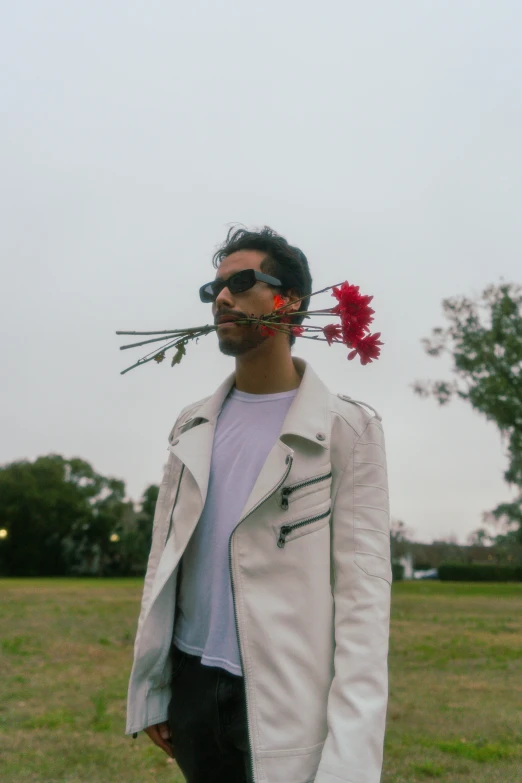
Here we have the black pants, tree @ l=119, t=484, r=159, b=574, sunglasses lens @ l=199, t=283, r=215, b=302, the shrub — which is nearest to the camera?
the black pants

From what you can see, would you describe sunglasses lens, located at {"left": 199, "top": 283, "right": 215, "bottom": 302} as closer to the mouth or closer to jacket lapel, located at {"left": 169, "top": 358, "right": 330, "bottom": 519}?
the mouth

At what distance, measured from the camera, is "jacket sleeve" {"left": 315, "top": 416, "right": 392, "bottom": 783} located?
1.90m

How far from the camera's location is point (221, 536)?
7.27 feet

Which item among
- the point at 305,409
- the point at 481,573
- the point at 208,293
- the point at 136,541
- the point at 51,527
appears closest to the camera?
the point at 305,409

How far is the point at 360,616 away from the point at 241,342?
0.87m

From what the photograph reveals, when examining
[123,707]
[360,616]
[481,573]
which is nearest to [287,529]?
[360,616]

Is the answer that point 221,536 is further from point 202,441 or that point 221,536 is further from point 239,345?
point 239,345

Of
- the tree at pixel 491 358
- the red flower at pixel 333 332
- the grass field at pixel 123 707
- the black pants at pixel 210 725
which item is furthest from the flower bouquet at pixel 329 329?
the tree at pixel 491 358

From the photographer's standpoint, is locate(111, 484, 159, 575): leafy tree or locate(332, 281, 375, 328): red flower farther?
locate(111, 484, 159, 575): leafy tree

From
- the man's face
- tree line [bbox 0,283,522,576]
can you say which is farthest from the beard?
tree line [bbox 0,283,522,576]

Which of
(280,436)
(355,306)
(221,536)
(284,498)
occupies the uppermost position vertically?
(355,306)

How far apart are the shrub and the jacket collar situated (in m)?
51.5

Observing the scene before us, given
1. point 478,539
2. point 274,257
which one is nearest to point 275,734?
point 274,257

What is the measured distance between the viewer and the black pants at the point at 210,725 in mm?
2061
